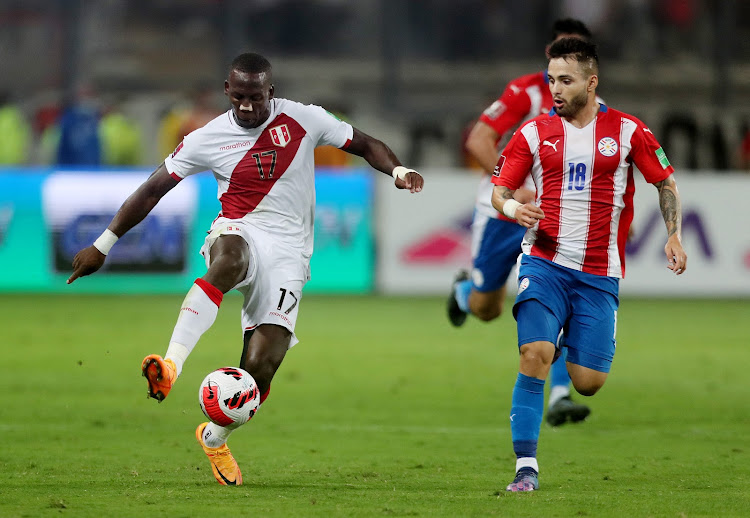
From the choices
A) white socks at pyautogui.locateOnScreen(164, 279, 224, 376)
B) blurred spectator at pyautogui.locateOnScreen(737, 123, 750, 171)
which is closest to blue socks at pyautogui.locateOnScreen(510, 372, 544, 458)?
white socks at pyautogui.locateOnScreen(164, 279, 224, 376)

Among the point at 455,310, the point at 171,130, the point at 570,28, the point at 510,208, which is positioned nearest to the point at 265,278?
the point at 510,208

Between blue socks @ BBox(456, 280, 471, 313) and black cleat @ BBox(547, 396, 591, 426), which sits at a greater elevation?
blue socks @ BBox(456, 280, 471, 313)

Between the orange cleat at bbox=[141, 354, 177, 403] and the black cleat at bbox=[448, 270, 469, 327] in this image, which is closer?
the orange cleat at bbox=[141, 354, 177, 403]

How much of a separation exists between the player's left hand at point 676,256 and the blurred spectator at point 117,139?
1375cm

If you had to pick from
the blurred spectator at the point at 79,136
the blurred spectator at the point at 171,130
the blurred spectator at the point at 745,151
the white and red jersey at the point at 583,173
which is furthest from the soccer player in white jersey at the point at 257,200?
the blurred spectator at the point at 745,151

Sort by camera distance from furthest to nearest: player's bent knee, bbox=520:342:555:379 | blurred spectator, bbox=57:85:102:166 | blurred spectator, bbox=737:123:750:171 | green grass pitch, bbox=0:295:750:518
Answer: blurred spectator, bbox=737:123:750:171 < blurred spectator, bbox=57:85:102:166 < player's bent knee, bbox=520:342:555:379 < green grass pitch, bbox=0:295:750:518

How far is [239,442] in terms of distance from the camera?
23.7ft

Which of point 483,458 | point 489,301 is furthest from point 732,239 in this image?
point 483,458

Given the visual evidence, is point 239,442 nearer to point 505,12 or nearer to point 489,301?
point 489,301

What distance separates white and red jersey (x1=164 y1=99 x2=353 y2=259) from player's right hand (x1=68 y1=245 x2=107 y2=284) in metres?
0.53

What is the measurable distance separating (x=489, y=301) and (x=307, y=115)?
288cm

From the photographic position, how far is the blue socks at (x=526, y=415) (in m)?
5.73

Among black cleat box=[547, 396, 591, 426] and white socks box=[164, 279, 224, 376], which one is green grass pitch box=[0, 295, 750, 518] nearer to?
black cleat box=[547, 396, 591, 426]

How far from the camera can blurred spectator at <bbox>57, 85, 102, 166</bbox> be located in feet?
58.1
